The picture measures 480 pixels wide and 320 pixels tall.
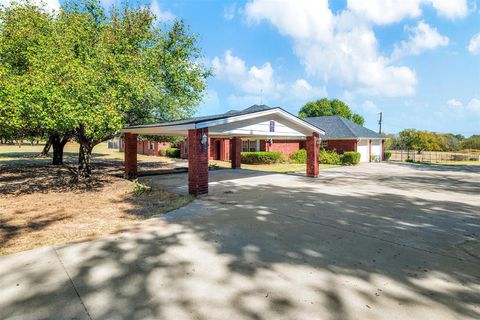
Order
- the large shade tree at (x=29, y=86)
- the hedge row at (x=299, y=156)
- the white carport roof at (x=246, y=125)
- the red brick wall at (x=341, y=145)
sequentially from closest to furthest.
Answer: the large shade tree at (x=29, y=86), the white carport roof at (x=246, y=125), the hedge row at (x=299, y=156), the red brick wall at (x=341, y=145)

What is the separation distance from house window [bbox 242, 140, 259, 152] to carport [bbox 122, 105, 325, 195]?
42.4 feet

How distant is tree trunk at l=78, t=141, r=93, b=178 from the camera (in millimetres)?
13047

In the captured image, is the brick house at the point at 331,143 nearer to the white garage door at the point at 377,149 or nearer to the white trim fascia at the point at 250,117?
the white garage door at the point at 377,149

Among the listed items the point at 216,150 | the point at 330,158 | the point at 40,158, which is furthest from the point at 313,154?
the point at 40,158

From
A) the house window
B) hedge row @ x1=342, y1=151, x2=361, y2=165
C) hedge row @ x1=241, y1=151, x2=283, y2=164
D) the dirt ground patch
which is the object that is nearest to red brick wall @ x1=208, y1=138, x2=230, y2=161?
the house window

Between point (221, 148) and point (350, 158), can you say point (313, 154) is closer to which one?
point (350, 158)

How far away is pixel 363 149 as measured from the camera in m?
30.0

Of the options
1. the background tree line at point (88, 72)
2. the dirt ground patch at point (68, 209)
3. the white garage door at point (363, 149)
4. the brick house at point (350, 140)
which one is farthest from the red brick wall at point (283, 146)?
the dirt ground patch at point (68, 209)

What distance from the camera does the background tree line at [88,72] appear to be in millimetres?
8594

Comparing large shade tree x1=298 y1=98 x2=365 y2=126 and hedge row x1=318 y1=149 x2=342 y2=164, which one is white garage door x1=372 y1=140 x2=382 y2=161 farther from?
large shade tree x1=298 y1=98 x2=365 y2=126

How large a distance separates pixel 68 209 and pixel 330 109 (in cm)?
5529

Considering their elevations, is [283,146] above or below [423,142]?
below

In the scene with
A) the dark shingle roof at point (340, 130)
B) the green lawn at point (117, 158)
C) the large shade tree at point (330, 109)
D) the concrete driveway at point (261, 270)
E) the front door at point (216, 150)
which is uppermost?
the large shade tree at point (330, 109)

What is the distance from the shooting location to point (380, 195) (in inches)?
422
